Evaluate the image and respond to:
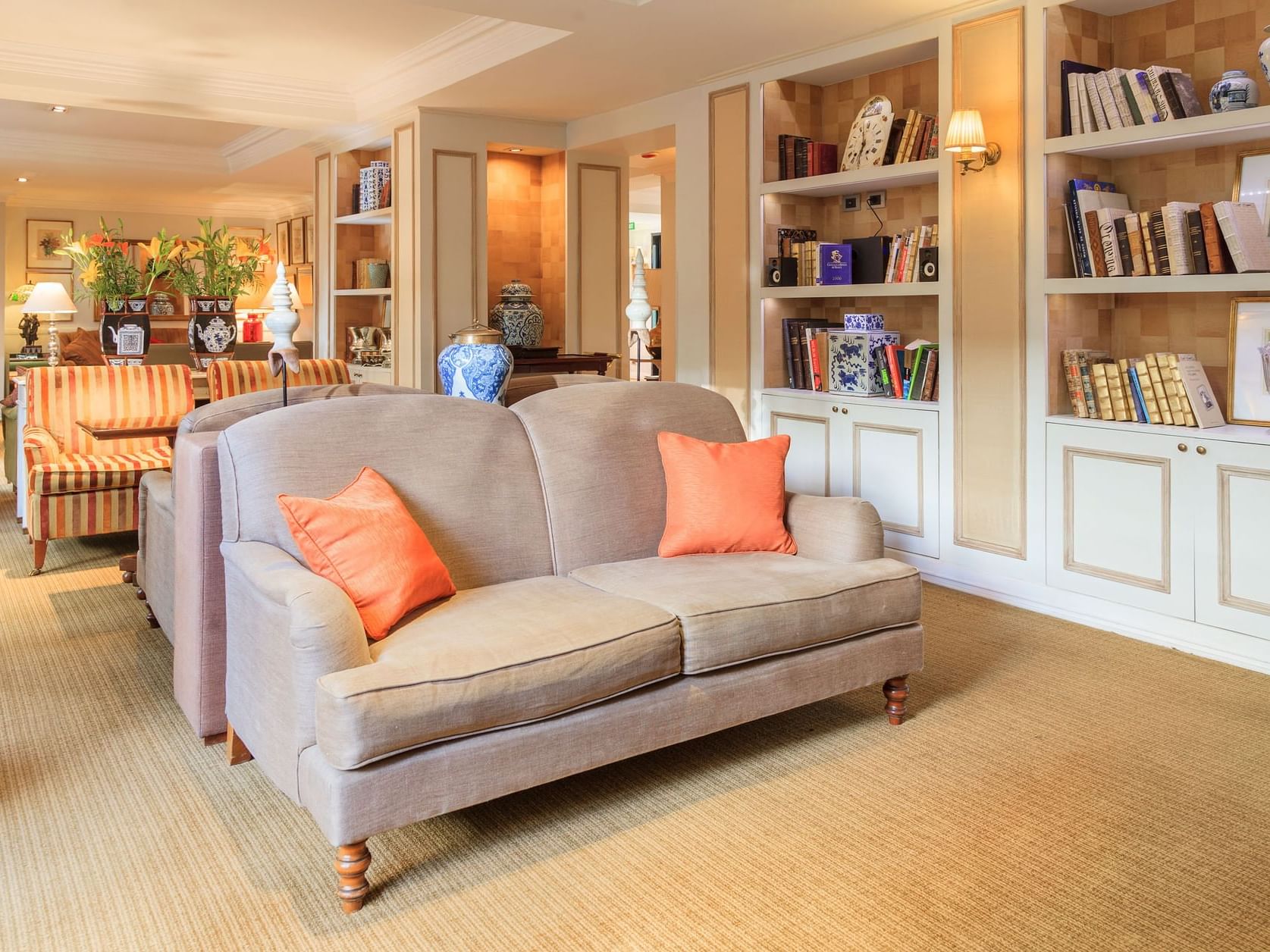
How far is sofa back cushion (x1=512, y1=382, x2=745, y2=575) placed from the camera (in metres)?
3.15

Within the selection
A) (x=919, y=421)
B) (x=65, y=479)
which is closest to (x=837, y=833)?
(x=919, y=421)

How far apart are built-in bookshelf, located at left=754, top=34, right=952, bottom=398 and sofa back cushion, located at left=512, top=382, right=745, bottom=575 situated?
1835mm

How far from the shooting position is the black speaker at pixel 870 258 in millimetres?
5078

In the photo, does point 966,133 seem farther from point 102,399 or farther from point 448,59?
point 102,399

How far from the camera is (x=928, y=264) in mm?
4699

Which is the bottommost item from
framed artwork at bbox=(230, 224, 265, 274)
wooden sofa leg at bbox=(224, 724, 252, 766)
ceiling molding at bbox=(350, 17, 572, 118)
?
wooden sofa leg at bbox=(224, 724, 252, 766)

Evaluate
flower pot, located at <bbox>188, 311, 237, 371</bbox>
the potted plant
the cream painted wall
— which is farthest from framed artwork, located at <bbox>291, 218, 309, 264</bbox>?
flower pot, located at <bbox>188, 311, 237, 371</bbox>

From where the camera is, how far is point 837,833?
2443 millimetres

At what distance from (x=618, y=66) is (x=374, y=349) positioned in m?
2.97

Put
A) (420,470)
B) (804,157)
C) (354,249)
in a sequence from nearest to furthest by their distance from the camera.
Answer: (420,470)
(804,157)
(354,249)

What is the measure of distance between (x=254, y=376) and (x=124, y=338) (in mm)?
747

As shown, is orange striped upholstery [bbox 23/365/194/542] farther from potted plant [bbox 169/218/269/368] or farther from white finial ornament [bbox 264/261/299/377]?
white finial ornament [bbox 264/261/299/377]

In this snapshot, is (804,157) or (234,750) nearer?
(234,750)

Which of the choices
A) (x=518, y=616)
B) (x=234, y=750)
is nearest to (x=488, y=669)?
(x=518, y=616)
